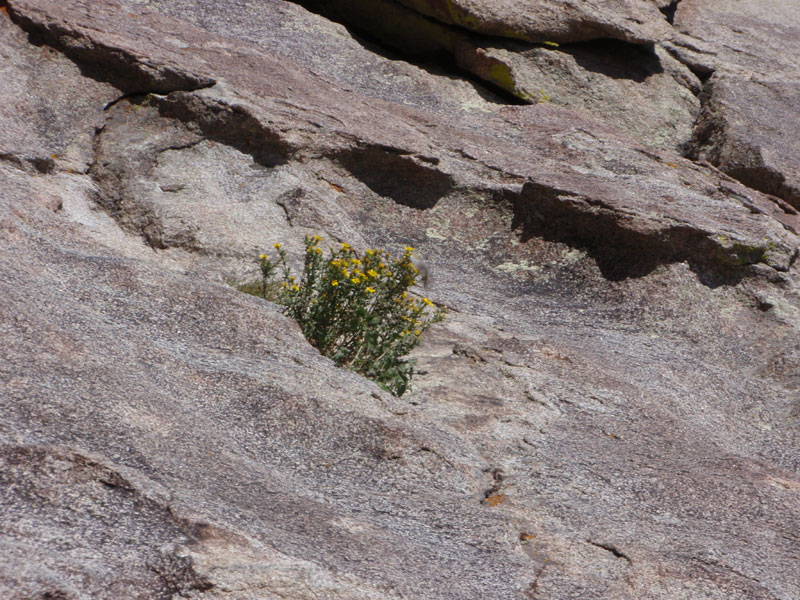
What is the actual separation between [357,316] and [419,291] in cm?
167

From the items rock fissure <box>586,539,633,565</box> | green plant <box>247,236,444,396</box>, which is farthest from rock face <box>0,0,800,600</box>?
green plant <box>247,236,444,396</box>

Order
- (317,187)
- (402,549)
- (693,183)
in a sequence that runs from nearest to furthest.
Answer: (402,549), (317,187), (693,183)

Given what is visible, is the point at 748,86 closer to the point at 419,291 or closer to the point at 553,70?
the point at 553,70

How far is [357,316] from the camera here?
5496 mm

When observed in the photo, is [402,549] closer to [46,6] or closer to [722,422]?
[722,422]

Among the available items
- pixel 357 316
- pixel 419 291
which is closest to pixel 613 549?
pixel 357 316

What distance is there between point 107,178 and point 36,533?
15.3 ft

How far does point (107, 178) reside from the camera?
7.01m

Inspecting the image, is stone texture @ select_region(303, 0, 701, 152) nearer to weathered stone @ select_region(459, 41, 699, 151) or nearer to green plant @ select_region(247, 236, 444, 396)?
weathered stone @ select_region(459, 41, 699, 151)

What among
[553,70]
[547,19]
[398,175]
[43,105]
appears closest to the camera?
[43,105]

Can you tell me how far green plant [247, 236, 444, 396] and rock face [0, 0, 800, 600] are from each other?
29 centimetres

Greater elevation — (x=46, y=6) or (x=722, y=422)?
(x=46, y=6)

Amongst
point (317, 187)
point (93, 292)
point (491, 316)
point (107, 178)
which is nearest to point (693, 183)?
point (491, 316)

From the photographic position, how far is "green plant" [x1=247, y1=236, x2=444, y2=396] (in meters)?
5.49
